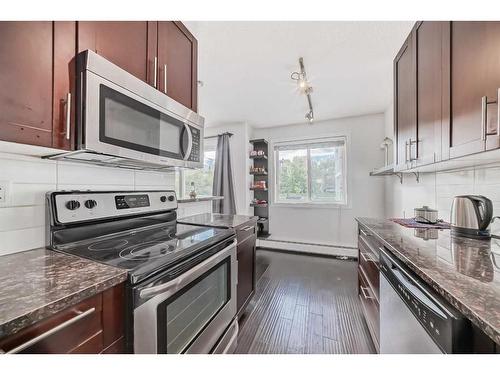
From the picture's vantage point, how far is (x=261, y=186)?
12.2 ft

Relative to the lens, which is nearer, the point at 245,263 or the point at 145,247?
the point at 145,247

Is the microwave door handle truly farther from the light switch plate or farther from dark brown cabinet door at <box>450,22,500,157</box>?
dark brown cabinet door at <box>450,22,500,157</box>

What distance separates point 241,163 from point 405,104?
250 cm

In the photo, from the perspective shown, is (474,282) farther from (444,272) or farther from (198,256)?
(198,256)

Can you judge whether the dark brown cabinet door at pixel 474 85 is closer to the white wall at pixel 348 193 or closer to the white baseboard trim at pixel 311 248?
the white wall at pixel 348 193

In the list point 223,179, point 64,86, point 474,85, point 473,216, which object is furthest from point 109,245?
point 223,179

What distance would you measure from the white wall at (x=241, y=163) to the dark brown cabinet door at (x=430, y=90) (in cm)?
255

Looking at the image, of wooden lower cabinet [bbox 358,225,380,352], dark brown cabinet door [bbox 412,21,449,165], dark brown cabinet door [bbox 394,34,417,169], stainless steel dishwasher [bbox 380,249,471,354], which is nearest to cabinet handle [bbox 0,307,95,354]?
stainless steel dishwasher [bbox 380,249,471,354]

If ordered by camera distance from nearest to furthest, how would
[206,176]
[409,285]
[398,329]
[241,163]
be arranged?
[409,285], [398,329], [241,163], [206,176]

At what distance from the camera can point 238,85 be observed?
2.34m

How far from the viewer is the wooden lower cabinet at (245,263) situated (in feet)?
5.29

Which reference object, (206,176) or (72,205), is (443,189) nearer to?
(72,205)

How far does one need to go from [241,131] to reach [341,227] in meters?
2.44

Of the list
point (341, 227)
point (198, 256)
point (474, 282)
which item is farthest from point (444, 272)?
point (341, 227)
